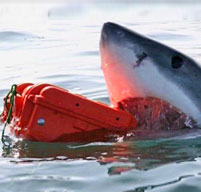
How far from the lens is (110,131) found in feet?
14.9

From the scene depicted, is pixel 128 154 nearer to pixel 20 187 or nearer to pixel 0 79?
pixel 20 187

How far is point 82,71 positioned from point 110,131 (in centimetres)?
390

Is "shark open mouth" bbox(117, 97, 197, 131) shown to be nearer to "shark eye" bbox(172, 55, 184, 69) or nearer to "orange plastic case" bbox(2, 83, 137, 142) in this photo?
"orange plastic case" bbox(2, 83, 137, 142)

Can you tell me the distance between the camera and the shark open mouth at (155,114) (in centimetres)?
439

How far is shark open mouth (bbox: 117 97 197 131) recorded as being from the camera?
4.39 meters

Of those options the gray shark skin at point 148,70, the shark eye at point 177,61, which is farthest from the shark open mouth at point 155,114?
the shark eye at point 177,61

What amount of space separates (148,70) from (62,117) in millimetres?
636

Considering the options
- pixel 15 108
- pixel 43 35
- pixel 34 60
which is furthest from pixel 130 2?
pixel 15 108

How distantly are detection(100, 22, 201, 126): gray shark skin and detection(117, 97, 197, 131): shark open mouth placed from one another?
5cm

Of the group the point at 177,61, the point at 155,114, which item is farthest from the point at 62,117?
the point at 177,61

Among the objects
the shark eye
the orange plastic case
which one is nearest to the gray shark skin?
the shark eye

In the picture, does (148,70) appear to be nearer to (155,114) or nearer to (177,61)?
(177,61)

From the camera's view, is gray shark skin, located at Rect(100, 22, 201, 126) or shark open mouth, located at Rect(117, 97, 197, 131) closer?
gray shark skin, located at Rect(100, 22, 201, 126)

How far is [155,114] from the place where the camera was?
446 centimetres
